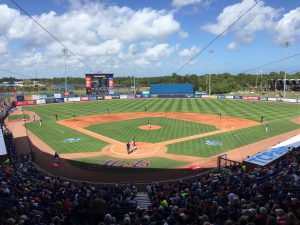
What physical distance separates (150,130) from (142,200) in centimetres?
2150

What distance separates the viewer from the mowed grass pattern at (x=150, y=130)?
33.2 meters

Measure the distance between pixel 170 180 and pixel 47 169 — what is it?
10115 mm

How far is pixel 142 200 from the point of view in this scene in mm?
15680

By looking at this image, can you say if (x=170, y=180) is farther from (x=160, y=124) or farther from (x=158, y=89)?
(x=158, y=89)

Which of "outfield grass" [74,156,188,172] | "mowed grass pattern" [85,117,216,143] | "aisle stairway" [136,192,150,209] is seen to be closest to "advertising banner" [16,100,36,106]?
"mowed grass pattern" [85,117,216,143]

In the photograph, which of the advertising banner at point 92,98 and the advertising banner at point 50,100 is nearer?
the advertising banner at point 50,100

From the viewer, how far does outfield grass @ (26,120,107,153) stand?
1142 inches

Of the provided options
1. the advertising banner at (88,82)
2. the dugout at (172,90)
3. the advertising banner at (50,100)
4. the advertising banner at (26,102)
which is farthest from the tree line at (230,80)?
the advertising banner at (26,102)

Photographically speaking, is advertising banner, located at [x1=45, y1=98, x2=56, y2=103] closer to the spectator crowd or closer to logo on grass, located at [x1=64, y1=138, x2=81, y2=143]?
logo on grass, located at [x1=64, y1=138, x2=81, y2=143]

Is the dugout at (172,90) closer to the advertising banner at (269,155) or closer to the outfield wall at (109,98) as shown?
the outfield wall at (109,98)

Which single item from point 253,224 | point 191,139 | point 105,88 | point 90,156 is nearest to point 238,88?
point 105,88

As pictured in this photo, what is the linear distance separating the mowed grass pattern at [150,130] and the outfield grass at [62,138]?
265 centimetres

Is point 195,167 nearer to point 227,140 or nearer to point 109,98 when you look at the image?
point 227,140

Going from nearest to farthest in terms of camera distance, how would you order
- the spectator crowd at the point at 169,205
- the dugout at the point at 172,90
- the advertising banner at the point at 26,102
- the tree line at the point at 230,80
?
the spectator crowd at the point at 169,205 → the advertising banner at the point at 26,102 → the dugout at the point at 172,90 → the tree line at the point at 230,80
